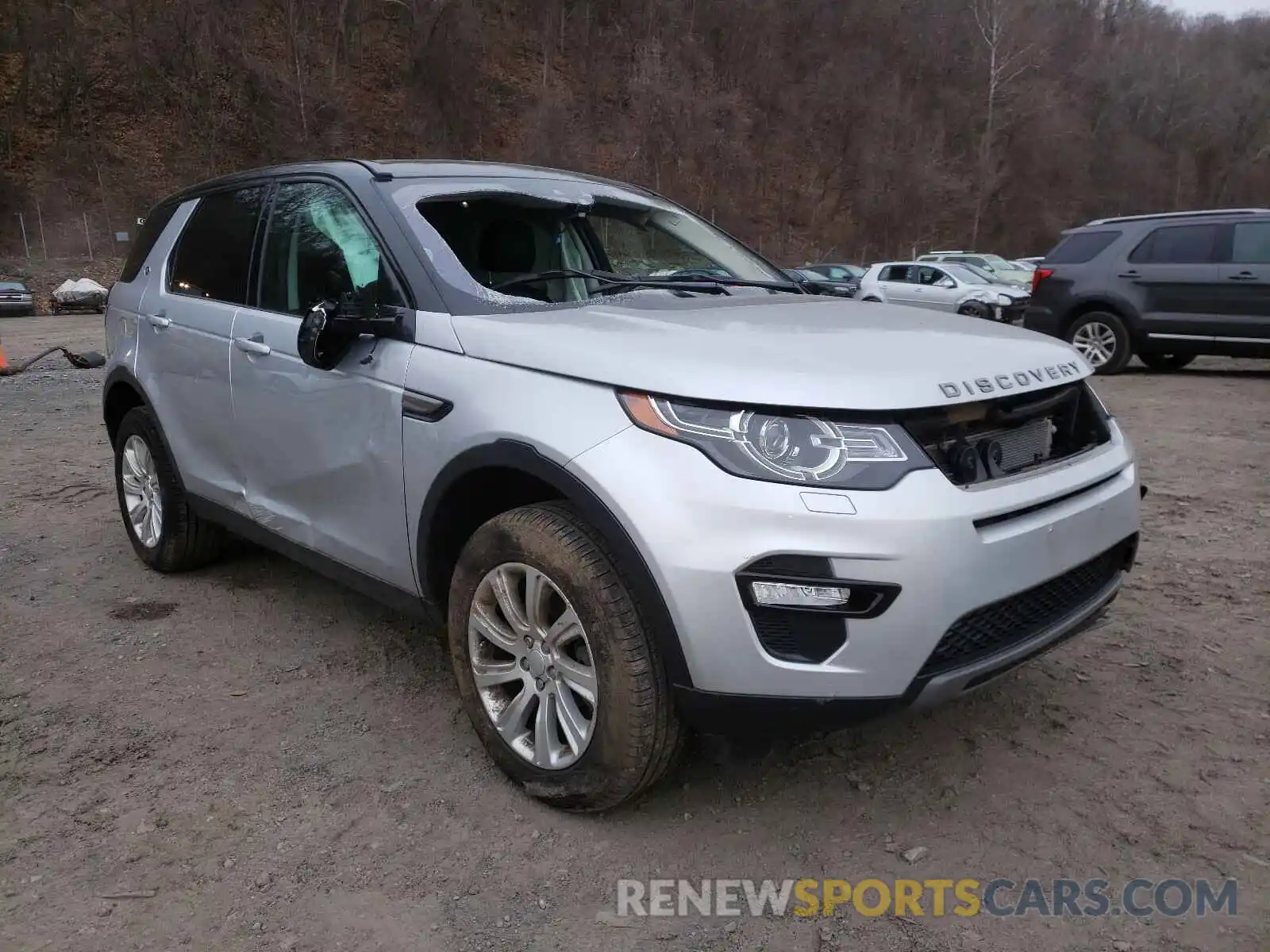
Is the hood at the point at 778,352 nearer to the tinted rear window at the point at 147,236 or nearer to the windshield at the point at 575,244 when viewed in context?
the windshield at the point at 575,244

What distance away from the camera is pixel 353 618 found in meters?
3.94

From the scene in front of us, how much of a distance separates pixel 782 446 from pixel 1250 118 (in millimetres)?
81777

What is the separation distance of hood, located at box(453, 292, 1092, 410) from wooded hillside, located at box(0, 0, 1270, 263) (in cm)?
3518

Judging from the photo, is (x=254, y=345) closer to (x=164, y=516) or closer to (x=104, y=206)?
(x=164, y=516)

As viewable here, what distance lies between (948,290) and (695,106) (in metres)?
31.3

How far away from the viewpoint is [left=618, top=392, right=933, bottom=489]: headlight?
2113 millimetres

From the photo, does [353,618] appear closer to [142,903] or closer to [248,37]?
[142,903]

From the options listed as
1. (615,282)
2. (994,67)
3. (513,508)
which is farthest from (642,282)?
(994,67)

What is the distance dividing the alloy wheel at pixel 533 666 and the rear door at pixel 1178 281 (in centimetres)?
975

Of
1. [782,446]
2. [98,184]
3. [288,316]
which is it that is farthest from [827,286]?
[98,184]

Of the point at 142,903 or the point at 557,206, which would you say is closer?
the point at 142,903

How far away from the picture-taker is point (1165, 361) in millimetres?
11469

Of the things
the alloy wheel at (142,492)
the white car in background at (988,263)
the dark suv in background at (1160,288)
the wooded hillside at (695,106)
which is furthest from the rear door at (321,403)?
the wooded hillside at (695,106)

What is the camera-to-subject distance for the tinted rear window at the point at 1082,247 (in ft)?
34.9
